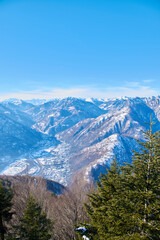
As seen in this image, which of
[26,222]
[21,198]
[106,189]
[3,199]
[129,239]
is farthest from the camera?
[21,198]

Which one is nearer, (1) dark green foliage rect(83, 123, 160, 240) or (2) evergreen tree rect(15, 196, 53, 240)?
(1) dark green foliage rect(83, 123, 160, 240)

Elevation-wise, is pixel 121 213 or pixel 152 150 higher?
pixel 152 150

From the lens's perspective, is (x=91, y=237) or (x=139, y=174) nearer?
(x=139, y=174)

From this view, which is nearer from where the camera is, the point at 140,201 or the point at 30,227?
the point at 140,201

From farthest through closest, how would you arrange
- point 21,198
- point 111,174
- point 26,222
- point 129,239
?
1. point 21,198
2. point 111,174
3. point 26,222
4. point 129,239

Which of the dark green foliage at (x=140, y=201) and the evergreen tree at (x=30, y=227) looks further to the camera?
the evergreen tree at (x=30, y=227)

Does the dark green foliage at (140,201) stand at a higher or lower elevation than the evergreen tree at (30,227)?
higher

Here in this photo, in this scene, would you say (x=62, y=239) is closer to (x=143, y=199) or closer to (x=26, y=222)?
(x=26, y=222)

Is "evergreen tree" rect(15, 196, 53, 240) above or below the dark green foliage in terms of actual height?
below

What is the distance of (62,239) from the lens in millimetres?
27594

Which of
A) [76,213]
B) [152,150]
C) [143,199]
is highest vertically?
[152,150]

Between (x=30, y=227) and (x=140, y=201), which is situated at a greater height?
(x=140, y=201)

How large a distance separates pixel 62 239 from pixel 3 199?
1880 cm

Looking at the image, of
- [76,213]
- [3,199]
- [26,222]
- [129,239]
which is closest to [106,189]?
[129,239]
